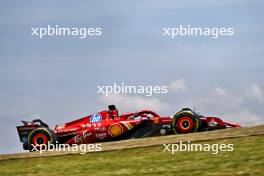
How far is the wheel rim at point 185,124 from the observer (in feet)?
56.6

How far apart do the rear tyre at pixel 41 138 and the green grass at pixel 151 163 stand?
10.1ft

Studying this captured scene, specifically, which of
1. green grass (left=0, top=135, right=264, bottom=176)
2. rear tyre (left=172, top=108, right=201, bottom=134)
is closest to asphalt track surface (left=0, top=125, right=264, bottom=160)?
green grass (left=0, top=135, right=264, bottom=176)

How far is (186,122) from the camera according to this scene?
683 inches

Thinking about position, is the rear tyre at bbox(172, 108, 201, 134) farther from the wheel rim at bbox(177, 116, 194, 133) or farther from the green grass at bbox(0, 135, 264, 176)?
the green grass at bbox(0, 135, 264, 176)

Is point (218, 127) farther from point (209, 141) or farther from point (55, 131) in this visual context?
point (55, 131)

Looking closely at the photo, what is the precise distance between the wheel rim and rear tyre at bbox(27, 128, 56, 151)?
4.31 metres

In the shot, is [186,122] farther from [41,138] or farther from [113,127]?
[41,138]

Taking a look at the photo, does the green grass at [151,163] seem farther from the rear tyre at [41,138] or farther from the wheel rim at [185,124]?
the wheel rim at [185,124]

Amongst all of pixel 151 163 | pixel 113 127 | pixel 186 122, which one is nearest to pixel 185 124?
pixel 186 122

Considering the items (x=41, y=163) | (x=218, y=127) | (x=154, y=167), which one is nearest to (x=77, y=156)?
(x=41, y=163)

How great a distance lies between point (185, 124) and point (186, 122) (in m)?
0.07

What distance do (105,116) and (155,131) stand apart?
188 centimetres

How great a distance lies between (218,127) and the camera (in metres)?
17.9

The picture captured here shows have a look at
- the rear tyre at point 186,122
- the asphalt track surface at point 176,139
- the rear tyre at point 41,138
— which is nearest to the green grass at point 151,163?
the asphalt track surface at point 176,139
